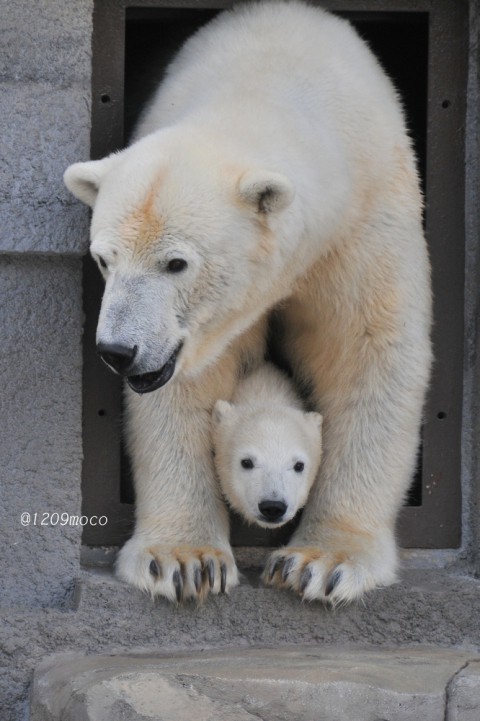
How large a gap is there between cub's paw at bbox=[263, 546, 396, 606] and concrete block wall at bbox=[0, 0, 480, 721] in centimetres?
5

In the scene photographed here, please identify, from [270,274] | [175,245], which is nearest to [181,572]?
[270,274]

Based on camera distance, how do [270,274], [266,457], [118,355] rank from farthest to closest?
[266,457]
[270,274]
[118,355]

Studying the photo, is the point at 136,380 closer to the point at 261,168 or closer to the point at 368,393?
the point at 261,168

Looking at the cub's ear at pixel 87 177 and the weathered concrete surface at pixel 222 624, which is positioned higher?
the cub's ear at pixel 87 177

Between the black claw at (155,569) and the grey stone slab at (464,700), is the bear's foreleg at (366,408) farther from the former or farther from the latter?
the grey stone slab at (464,700)

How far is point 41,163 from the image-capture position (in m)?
3.30

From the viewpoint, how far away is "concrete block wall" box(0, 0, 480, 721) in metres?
3.25

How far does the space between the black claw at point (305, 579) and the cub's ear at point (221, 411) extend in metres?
0.46

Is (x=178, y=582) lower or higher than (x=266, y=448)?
lower

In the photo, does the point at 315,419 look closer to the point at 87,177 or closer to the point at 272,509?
the point at 272,509

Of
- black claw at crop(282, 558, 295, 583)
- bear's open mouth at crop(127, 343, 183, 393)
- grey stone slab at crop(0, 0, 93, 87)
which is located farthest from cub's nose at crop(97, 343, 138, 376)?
grey stone slab at crop(0, 0, 93, 87)

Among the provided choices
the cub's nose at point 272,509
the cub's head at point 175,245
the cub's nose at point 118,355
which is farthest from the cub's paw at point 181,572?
the cub's nose at point 118,355

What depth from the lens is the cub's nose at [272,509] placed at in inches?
122

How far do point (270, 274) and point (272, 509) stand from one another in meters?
0.57
